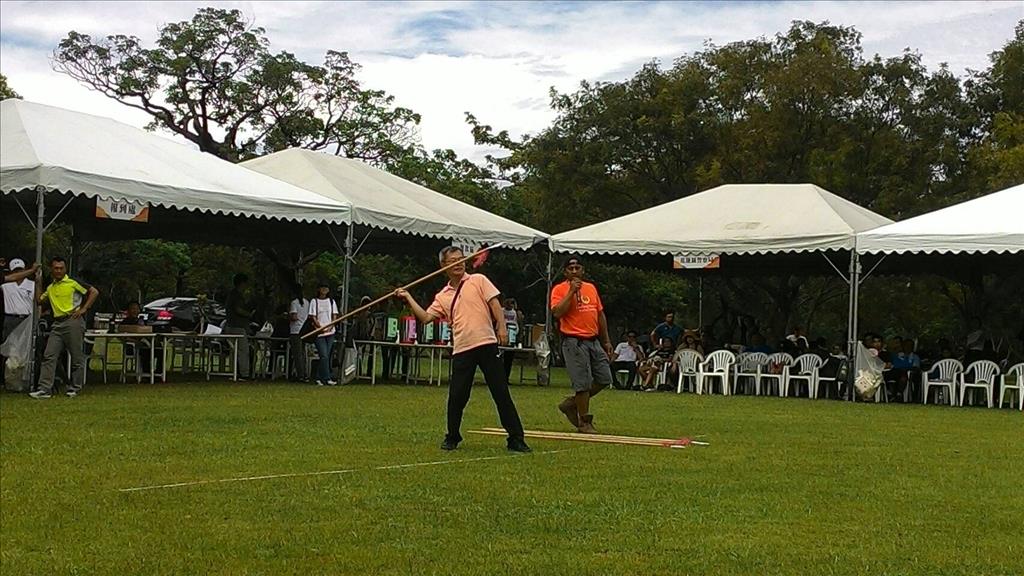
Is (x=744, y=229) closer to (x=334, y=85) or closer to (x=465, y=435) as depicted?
(x=465, y=435)

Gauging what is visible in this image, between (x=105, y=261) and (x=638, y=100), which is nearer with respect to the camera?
(x=638, y=100)

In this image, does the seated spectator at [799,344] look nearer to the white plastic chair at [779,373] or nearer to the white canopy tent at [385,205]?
the white plastic chair at [779,373]

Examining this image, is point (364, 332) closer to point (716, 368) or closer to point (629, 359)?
point (629, 359)

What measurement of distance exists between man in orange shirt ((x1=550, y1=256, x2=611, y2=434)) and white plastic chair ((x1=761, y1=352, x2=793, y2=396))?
9.70 meters

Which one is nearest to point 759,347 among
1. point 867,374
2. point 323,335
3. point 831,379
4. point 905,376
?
point 831,379

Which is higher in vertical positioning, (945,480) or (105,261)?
(105,261)

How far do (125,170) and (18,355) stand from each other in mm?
2759

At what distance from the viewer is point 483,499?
307 inches

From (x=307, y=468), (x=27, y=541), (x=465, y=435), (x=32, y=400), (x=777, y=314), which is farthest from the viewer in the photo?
(x=777, y=314)

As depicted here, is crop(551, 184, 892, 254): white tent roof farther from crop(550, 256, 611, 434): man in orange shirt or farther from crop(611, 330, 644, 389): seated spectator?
crop(550, 256, 611, 434): man in orange shirt

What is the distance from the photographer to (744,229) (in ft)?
71.9

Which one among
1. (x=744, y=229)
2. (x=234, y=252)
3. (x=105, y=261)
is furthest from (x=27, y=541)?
(x=105, y=261)

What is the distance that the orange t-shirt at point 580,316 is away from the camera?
472 inches

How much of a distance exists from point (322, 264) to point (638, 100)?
40.1ft
